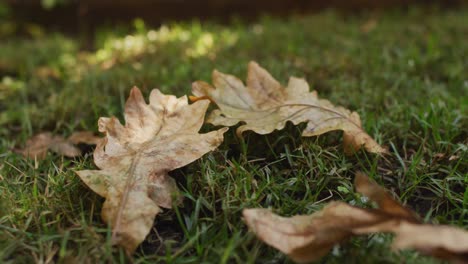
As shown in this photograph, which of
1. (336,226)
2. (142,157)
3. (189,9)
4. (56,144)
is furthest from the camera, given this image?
(189,9)

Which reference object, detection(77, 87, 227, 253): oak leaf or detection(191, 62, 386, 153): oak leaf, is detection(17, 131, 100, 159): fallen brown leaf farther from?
detection(191, 62, 386, 153): oak leaf

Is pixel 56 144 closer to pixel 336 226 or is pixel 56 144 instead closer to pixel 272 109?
pixel 272 109

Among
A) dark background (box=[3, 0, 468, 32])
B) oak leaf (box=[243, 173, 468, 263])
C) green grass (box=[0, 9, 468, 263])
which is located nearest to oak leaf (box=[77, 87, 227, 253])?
green grass (box=[0, 9, 468, 263])

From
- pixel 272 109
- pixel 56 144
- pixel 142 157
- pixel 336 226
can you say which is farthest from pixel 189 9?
pixel 336 226

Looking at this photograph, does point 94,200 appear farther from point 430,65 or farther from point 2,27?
point 2,27

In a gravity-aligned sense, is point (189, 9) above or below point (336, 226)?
below

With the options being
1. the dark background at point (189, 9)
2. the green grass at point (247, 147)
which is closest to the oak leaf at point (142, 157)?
the green grass at point (247, 147)

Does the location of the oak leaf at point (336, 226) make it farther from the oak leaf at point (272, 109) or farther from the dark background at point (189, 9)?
the dark background at point (189, 9)
